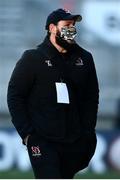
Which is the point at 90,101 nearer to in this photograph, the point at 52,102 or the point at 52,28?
the point at 52,102

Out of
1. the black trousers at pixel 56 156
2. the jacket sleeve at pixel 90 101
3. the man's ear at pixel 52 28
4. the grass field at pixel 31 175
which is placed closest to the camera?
the black trousers at pixel 56 156

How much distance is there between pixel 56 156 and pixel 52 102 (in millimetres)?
400

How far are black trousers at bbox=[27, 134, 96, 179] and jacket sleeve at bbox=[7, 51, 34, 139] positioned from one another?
115 mm

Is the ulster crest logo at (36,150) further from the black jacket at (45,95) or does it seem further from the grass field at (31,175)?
the grass field at (31,175)

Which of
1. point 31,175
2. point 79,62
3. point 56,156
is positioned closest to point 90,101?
point 79,62

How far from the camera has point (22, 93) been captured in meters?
7.06

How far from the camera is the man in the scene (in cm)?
704

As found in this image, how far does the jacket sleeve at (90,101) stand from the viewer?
23.8 feet

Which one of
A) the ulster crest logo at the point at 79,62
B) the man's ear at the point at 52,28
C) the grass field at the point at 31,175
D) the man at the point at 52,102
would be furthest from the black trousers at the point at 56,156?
the grass field at the point at 31,175

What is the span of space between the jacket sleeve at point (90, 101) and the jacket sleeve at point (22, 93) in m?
0.48

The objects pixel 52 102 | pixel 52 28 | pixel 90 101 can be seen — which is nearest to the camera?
pixel 52 102

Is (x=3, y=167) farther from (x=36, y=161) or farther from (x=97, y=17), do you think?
(x=36, y=161)

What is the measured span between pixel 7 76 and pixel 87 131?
1020 centimetres

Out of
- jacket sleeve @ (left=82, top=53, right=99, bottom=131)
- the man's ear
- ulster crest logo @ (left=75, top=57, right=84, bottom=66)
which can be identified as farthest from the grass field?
the man's ear
